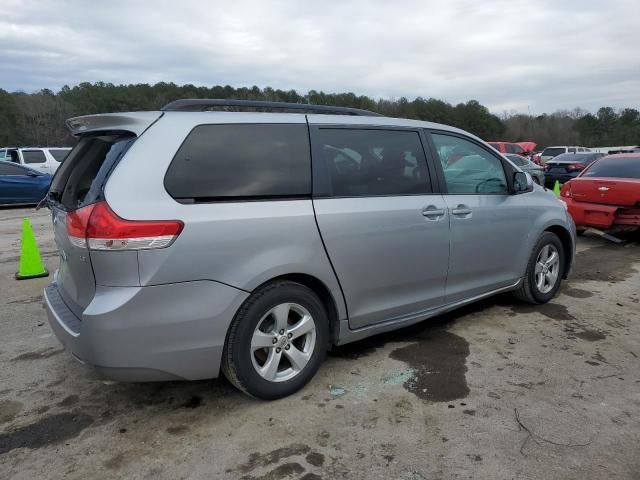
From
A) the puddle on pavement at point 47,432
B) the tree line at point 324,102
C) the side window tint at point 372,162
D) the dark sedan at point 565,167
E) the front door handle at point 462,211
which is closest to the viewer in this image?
the puddle on pavement at point 47,432

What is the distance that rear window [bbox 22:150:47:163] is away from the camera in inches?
773

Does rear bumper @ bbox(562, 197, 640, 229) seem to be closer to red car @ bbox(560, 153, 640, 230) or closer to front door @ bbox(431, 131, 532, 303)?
red car @ bbox(560, 153, 640, 230)

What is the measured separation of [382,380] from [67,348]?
6.34ft

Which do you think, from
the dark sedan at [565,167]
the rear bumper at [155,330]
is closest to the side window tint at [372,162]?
the rear bumper at [155,330]

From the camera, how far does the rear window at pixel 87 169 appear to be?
282 cm

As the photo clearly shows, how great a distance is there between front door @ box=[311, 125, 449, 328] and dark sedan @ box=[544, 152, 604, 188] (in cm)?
1606

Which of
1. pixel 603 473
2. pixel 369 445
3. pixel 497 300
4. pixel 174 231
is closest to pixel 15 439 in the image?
pixel 174 231

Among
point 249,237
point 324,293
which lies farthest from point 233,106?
point 324,293

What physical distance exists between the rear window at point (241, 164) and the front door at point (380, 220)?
14 centimetres

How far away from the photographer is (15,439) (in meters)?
2.85

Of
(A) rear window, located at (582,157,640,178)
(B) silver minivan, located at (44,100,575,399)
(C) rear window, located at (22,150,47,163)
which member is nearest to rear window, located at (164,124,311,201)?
(B) silver minivan, located at (44,100,575,399)

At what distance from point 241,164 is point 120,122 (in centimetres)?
71

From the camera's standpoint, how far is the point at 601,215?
8.05 m

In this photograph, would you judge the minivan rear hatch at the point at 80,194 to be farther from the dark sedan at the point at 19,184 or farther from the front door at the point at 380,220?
the dark sedan at the point at 19,184
